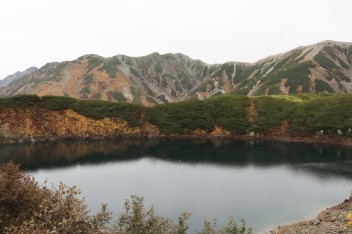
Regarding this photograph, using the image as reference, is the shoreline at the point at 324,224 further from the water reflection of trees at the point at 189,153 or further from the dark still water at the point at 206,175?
the water reflection of trees at the point at 189,153

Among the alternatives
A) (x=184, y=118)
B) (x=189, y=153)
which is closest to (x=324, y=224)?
(x=189, y=153)

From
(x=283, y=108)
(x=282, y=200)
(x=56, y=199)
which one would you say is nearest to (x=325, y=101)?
(x=283, y=108)

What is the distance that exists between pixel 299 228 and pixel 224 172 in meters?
32.6

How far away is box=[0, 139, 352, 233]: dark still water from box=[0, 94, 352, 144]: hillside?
46.4 feet

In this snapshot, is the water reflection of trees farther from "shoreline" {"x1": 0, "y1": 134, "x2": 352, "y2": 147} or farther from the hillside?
the hillside

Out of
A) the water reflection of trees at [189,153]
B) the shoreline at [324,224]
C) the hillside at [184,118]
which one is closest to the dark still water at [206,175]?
the water reflection of trees at [189,153]

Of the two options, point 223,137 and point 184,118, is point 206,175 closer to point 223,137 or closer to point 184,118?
point 223,137

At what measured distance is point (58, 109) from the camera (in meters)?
129

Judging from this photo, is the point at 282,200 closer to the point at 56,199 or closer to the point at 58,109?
the point at 56,199

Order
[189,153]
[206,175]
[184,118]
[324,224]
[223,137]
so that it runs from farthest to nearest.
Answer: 1. [184,118]
2. [223,137]
3. [189,153]
4. [206,175]
5. [324,224]

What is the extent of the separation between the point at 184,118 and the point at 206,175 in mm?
72235

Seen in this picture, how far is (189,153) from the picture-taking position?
93750mm

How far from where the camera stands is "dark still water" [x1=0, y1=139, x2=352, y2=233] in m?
44.6

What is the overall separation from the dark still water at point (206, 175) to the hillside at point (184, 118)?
46.4ft
